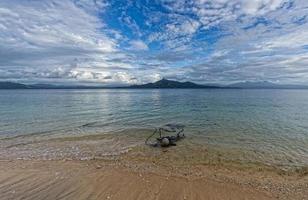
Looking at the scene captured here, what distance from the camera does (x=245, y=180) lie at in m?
15.0

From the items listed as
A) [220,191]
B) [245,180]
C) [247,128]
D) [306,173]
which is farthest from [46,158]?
[247,128]

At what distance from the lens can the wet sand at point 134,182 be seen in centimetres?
1227

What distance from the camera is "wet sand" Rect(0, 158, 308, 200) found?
40.3 feet

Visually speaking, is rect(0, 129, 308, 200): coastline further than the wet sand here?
Yes

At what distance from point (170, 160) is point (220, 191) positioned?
6882 millimetres

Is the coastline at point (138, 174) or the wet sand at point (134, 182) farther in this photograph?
the coastline at point (138, 174)

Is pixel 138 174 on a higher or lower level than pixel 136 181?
lower

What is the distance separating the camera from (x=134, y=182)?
45.9 ft

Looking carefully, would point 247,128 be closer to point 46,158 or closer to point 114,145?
point 114,145

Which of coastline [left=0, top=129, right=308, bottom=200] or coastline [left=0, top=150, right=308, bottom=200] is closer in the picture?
coastline [left=0, top=150, right=308, bottom=200]

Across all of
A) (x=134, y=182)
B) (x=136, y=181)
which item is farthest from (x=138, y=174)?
(x=134, y=182)

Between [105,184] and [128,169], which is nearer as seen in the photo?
[105,184]

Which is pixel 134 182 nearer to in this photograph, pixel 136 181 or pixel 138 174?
pixel 136 181

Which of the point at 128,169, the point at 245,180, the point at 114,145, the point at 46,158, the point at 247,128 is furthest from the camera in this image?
the point at 247,128
